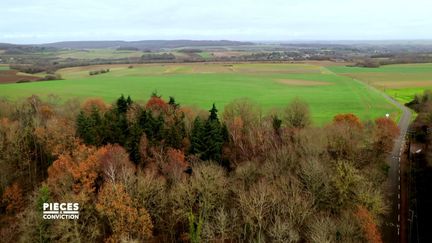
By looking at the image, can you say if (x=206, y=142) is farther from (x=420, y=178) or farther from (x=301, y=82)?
(x=301, y=82)

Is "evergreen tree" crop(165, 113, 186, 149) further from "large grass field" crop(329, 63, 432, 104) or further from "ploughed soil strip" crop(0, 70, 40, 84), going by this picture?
"ploughed soil strip" crop(0, 70, 40, 84)

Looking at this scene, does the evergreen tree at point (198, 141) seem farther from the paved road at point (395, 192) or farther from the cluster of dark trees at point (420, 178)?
the cluster of dark trees at point (420, 178)

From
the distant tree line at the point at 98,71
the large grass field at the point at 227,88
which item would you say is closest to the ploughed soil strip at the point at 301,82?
the large grass field at the point at 227,88

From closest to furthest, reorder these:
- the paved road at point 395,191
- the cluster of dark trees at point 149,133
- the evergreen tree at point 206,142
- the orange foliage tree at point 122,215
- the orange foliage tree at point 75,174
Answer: the orange foliage tree at point 122,215 → the paved road at point 395,191 → the orange foliage tree at point 75,174 → the evergreen tree at point 206,142 → the cluster of dark trees at point 149,133

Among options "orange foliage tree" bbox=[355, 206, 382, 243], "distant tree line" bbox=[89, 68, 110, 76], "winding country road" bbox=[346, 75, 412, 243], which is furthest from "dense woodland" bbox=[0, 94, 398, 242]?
"distant tree line" bbox=[89, 68, 110, 76]

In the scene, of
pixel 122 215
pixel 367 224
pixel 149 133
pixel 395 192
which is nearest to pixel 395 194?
pixel 395 192

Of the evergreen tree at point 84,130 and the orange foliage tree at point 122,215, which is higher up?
the evergreen tree at point 84,130

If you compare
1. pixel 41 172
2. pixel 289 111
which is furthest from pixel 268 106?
pixel 41 172
